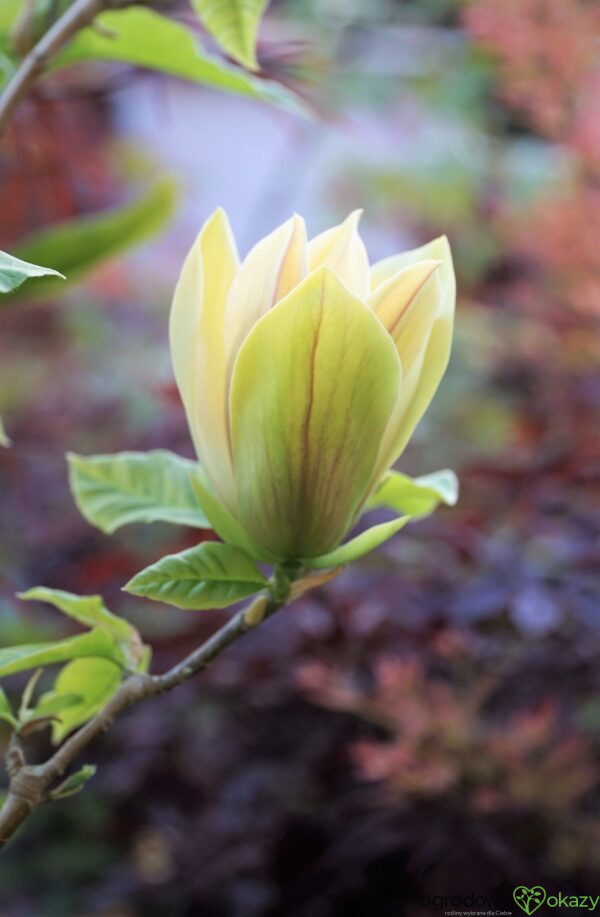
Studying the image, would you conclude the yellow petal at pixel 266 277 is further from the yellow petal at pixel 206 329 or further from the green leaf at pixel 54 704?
the green leaf at pixel 54 704

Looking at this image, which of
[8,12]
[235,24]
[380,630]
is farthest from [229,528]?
[380,630]

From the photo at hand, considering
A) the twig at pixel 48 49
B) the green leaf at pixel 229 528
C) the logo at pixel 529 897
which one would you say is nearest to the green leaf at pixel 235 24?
the twig at pixel 48 49

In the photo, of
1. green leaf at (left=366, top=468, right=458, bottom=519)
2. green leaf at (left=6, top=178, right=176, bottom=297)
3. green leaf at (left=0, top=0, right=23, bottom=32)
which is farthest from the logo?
green leaf at (left=0, top=0, right=23, bottom=32)

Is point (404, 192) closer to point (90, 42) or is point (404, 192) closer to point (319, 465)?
point (90, 42)

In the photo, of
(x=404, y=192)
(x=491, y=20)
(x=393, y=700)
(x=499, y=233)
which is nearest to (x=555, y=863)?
(x=393, y=700)

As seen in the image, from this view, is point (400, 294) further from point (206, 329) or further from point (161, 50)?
point (161, 50)
